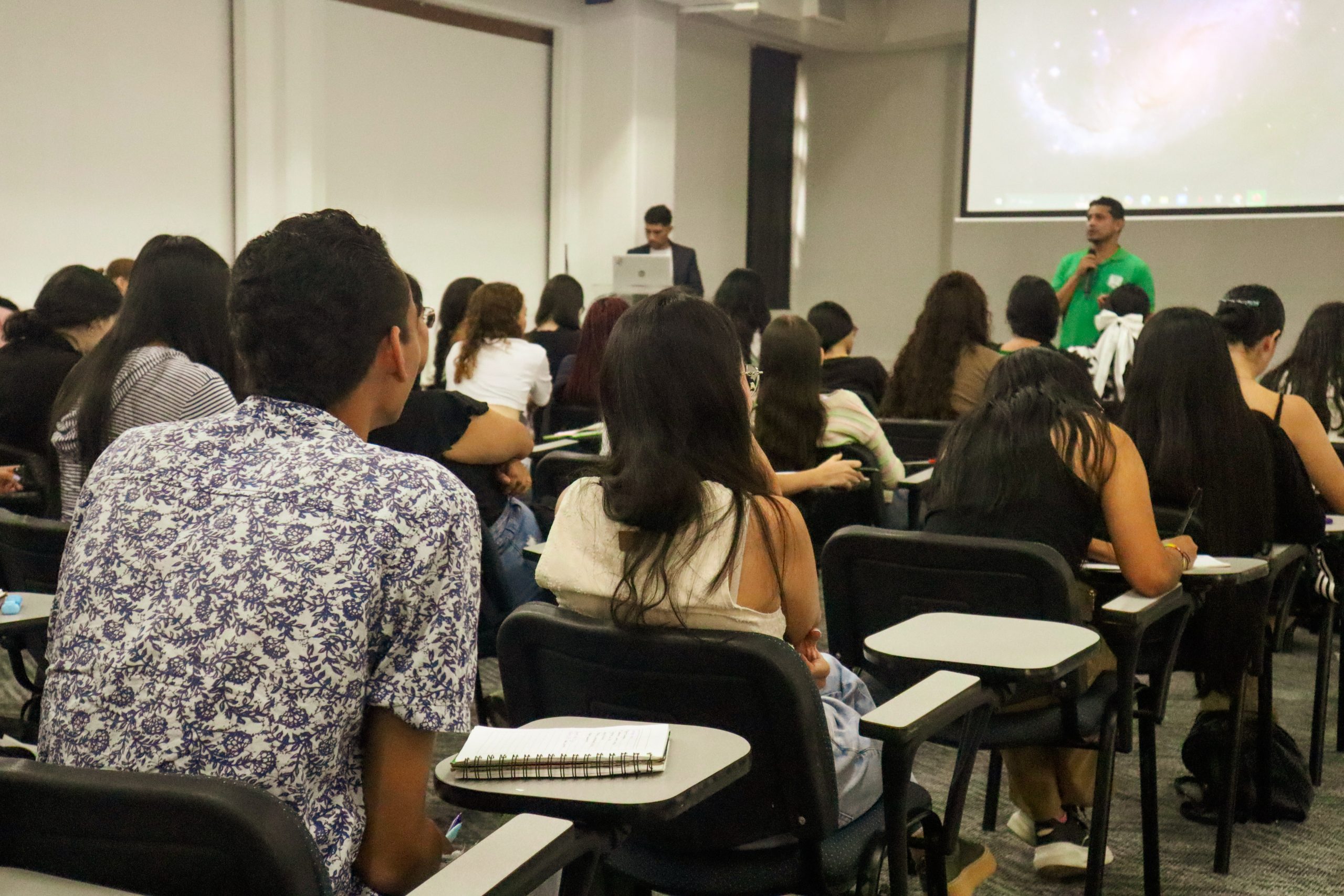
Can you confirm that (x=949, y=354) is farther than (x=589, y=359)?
No

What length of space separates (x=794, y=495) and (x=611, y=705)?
1968 millimetres

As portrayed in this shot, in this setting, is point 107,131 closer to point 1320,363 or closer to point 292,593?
point 1320,363

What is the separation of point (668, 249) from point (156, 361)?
5892mm

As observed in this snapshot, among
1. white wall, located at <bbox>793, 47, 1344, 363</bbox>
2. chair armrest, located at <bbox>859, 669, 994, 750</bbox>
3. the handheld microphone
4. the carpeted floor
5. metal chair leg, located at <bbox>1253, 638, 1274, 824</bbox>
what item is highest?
white wall, located at <bbox>793, 47, 1344, 363</bbox>

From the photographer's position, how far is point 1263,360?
336 cm

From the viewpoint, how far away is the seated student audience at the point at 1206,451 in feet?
9.07

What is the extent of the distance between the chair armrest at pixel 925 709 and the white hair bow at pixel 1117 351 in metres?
4.29

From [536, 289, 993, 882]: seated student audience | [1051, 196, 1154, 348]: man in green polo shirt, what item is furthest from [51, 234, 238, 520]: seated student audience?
[1051, 196, 1154, 348]: man in green polo shirt

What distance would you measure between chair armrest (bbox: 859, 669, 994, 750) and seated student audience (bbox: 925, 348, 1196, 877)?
0.68 meters

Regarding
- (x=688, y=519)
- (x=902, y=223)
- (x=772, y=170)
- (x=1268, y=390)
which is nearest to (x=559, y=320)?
(x=1268, y=390)

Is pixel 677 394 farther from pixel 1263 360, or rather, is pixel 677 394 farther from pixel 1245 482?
pixel 1263 360

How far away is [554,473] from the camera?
3.59 meters

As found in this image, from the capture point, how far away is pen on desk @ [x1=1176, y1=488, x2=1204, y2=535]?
264 cm

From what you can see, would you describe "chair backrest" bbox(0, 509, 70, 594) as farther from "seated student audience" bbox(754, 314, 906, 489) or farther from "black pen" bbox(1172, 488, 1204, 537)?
"black pen" bbox(1172, 488, 1204, 537)
